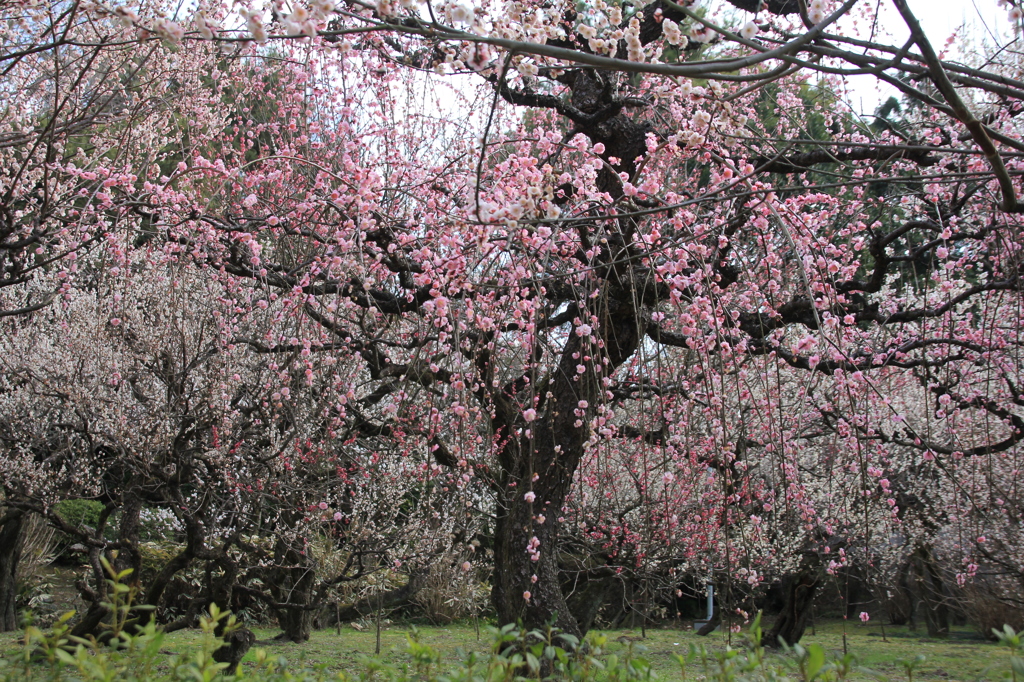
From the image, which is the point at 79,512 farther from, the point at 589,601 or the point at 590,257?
the point at 590,257

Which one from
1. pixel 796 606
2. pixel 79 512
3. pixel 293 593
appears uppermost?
pixel 79 512

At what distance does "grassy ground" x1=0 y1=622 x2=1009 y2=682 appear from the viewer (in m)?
5.38

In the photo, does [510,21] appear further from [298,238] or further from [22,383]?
[22,383]

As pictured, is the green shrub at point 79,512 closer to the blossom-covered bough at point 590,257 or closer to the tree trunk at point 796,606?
the blossom-covered bough at point 590,257

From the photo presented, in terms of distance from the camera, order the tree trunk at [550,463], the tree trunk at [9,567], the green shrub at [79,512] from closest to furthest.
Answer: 1. the tree trunk at [550,463]
2. the tree trunk at [9,567]
3. the green shrub at [79,512]

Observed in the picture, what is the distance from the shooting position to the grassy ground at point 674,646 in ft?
17.6

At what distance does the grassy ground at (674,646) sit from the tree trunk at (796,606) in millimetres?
422

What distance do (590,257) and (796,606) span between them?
524 cm

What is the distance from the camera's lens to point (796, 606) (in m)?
6.66

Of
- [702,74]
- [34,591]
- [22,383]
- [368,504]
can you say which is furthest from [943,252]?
[34,591]

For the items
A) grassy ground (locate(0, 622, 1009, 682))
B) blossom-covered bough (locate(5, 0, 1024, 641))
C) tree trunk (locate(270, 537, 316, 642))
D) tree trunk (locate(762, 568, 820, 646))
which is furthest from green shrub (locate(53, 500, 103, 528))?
tree trunk (locate(762, 568, 820, 646))

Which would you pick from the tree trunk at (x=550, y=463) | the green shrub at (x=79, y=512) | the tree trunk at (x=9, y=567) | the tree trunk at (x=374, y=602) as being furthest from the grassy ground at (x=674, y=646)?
the green shrub at (x=79, y=512)

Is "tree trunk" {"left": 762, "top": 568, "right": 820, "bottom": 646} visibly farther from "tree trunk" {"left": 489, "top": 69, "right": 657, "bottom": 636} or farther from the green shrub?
the green shrub

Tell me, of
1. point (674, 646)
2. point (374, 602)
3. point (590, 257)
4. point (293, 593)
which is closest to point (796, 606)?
point (674, 646)
